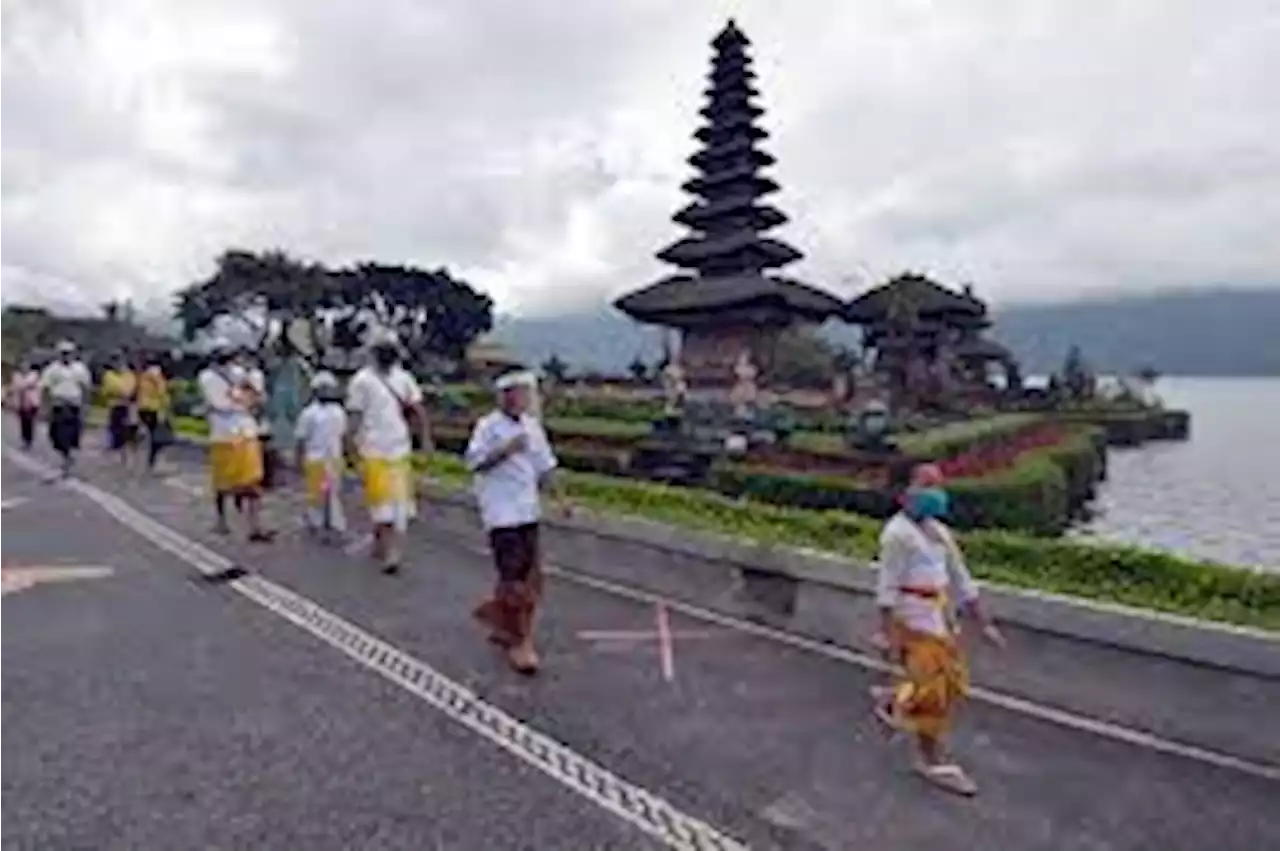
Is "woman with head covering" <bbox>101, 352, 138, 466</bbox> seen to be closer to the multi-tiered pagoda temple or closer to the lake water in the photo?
the lake water

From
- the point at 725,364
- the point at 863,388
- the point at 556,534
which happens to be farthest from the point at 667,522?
the point at 725,364

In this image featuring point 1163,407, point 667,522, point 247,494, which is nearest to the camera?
point 667,522

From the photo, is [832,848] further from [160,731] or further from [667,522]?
[667,522]

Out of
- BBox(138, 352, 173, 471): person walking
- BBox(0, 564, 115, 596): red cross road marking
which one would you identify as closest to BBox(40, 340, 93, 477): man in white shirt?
BBox(138, 352, 173, 471): person walking

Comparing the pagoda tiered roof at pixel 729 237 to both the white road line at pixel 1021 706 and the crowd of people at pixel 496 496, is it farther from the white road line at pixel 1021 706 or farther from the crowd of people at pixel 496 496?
the white road line at pixel 1021 706

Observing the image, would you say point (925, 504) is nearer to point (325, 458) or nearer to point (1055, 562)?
point (1055, 562)

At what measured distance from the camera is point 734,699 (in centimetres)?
830

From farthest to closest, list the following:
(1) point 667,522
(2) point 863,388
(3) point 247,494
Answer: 1. (2) point 863,388
2. (3) point 247,494
3. (1) point 667,522

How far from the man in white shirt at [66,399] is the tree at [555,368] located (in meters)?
26.5

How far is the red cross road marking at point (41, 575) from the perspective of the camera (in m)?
12.1

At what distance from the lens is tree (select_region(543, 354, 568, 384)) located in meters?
49.9

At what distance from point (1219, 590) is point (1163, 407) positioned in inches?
2529

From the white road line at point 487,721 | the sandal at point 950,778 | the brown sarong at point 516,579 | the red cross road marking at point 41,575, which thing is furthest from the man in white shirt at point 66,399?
the sandal at point 950,778

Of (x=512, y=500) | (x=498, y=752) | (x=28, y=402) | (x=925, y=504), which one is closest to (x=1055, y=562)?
(x=925, y=504)
